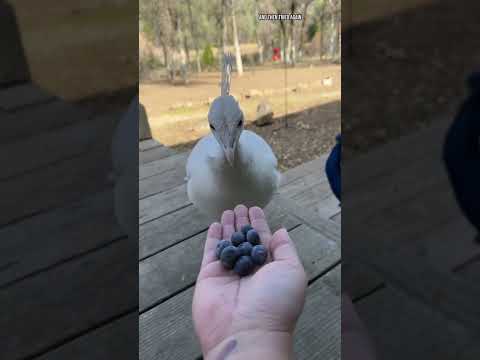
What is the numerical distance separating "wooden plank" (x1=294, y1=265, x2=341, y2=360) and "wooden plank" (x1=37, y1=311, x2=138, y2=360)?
427mm

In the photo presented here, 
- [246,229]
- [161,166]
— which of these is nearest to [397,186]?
[246,229]

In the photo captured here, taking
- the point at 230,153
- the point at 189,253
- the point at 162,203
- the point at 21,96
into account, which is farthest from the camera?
the point at 162,203

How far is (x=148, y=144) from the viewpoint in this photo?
168 centimetres

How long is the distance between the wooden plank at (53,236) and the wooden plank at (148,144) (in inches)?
52.1

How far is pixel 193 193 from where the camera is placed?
40.7 inches

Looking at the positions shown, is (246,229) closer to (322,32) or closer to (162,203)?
(162,203)

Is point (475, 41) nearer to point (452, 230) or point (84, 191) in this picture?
point (452, 230)

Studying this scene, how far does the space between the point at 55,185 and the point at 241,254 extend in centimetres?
44

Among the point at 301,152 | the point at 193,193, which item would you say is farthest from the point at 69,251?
the point at 301,152

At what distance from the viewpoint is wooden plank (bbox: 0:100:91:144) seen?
28 cm

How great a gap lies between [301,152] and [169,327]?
1.34 metres

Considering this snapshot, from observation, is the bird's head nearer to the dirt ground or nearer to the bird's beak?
the bird's beak

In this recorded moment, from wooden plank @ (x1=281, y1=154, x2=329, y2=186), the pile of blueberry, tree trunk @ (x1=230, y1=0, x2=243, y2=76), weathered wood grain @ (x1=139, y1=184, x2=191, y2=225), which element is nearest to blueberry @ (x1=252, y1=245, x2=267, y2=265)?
the pile of blueberry

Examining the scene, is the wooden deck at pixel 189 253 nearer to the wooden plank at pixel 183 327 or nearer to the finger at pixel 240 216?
the wooden plank at pixel 183 327
